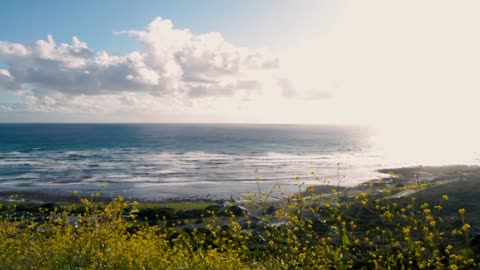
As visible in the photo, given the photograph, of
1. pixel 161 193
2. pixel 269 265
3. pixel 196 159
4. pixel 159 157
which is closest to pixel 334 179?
pixel 161 193

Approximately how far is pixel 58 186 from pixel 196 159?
30.3 meters

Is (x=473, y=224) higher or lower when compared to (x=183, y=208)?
higher

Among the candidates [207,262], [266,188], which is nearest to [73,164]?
[266,188]

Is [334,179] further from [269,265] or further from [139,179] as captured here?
[269,265]

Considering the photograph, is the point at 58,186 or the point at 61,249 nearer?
the point at 61,249

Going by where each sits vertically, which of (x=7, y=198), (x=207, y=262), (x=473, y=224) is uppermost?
(x=207, y=262)

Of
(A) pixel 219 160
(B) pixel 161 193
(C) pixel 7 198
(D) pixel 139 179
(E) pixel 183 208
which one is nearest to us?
(E) pixel 183 208

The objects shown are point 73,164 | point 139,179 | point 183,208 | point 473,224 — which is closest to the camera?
point 473,224

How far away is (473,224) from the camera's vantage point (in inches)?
700

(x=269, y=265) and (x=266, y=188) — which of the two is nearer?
(x=269, y=265)

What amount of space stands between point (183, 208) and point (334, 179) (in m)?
23.8

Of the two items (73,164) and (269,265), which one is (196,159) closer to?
(73,164)

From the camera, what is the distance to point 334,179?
49.4 m

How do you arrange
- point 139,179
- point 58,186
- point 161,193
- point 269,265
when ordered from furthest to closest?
point 139,179, point 58,186, point 161,193, point 269,265
